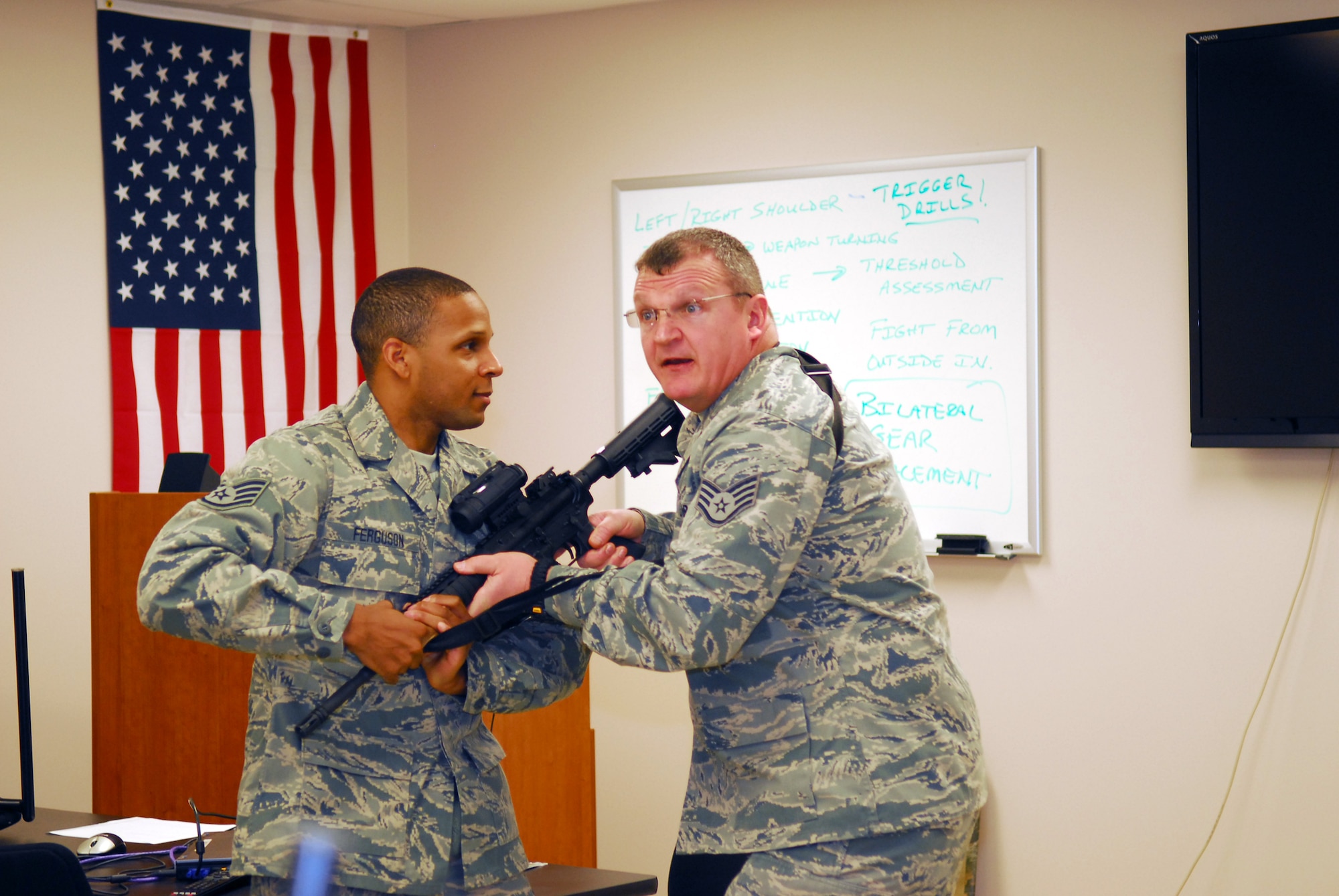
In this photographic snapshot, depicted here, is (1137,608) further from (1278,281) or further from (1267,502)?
(1278,281)

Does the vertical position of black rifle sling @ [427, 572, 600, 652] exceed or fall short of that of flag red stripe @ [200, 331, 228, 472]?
it falls short

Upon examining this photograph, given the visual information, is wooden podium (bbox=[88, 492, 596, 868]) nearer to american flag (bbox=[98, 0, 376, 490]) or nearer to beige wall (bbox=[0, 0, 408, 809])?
beige wall (bbox=[0, 0, 408, 809])

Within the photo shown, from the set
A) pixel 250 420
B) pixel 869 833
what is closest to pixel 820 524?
pixel 869 833

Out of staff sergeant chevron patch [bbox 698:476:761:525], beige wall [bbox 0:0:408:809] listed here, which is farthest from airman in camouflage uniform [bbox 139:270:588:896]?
beige wall [bbox 0:0:408:809]

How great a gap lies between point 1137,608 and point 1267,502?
0.46 meters

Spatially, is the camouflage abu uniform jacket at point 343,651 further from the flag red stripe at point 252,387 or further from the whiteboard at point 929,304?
the flag red stripe at point 252,387

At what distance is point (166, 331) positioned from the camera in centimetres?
398

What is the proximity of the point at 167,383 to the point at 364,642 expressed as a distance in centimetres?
257

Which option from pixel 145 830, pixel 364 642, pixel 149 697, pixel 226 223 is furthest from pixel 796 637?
pixel 226 223

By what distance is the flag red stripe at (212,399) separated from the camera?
4.05 metres

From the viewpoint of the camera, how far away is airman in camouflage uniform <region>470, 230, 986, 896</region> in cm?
164

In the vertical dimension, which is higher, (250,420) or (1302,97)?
(1302,97)

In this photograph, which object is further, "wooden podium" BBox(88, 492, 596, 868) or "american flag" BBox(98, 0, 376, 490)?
"american flag" BBox(98, 0, 376, 490)

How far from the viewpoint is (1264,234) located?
3.18 m
